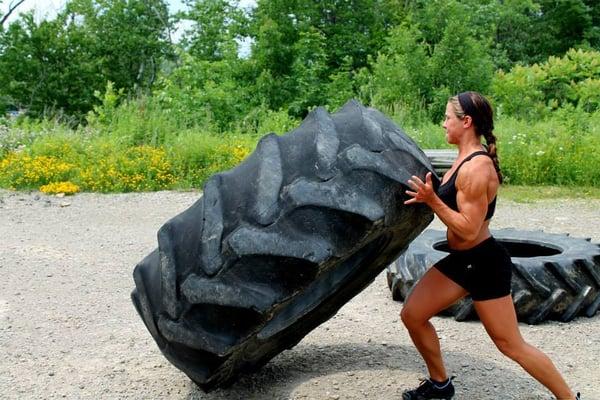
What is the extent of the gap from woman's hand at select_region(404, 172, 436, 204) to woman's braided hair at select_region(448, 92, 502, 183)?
42cm

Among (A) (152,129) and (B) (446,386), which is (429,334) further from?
(A) (152,129)

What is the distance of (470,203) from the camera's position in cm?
338

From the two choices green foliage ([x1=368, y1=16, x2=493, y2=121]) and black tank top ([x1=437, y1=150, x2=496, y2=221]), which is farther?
green foliage ([x1=368, y1=16, x2=493, y2=121])

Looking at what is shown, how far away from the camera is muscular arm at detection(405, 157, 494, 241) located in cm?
336

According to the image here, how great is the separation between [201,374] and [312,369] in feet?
3.65

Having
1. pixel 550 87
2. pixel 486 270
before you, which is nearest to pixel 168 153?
pixel 486 270

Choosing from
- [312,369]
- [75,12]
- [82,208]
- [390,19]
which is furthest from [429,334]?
[75,12]

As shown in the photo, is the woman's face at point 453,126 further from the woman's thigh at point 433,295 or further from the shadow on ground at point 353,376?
the shadow on ground at point 353,376

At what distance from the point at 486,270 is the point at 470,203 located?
1.25 feet

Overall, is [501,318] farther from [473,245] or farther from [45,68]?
[45,68]

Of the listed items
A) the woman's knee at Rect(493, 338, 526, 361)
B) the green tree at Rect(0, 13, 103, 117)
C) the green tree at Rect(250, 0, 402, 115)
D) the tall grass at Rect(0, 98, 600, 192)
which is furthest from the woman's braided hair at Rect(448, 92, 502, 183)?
the green tree at Rect(0, 13, 103, 117)

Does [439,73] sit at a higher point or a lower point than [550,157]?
higher

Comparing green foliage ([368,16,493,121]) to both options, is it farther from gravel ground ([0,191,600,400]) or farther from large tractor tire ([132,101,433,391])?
large tractor tire ([132,101,433,391])

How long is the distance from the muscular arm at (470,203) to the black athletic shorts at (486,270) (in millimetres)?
192
